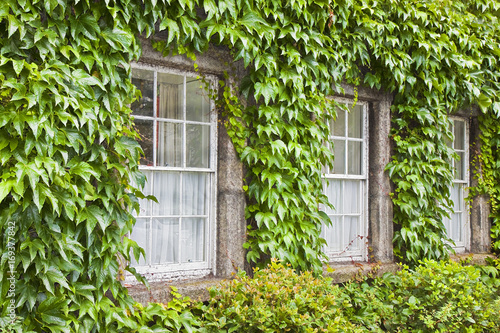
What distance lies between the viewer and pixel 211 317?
3.92 metres

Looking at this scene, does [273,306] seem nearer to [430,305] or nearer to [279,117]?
[279,117]

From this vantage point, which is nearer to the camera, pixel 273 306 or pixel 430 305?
pixel 273 306

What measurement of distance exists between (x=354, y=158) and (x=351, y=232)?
0.87m

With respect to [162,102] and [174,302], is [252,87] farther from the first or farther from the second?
[174,302]

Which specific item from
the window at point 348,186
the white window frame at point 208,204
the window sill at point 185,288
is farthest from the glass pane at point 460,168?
the white window frame at point 208,204

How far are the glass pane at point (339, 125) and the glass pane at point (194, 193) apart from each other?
5.99 feet

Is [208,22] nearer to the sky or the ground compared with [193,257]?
nearer to the sky

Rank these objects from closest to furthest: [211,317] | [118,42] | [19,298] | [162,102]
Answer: [19,298], [118,42], [211,317], [162,102]

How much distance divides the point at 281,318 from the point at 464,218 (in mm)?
4240

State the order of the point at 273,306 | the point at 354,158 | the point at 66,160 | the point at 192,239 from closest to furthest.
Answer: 1. the point at 66,160
2. the point at 273,306
3. the point at 192,239
4. the point at 354,158

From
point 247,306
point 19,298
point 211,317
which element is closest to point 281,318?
point 247,306

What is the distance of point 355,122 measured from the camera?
19.2 feet

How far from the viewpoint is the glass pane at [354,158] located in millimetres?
5777

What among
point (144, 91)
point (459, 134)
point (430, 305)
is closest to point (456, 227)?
point (459, 134)
